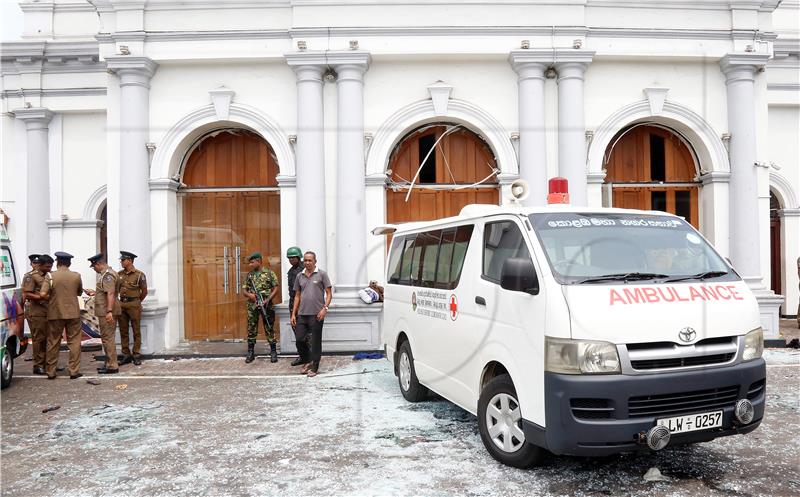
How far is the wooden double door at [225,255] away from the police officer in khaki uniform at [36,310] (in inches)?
111

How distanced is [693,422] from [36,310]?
8.87m

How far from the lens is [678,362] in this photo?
158 inches

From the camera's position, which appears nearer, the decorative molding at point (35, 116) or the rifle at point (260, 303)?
the rifle at point (260, 303)

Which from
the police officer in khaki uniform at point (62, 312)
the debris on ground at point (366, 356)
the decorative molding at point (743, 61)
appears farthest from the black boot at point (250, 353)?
the decorative molding at point (743, 61)

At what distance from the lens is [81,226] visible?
14.0 m

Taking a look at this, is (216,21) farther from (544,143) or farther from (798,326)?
(798,326)

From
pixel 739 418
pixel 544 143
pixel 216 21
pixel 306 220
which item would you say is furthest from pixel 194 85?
pixel 739 418

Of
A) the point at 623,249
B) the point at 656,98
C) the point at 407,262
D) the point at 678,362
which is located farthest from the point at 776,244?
the point at 678,362

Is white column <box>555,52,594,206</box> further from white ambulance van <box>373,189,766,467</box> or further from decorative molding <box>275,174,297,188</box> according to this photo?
white ambulance van <box>373,189,766,467</box>

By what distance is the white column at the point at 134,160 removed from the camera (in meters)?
10.5

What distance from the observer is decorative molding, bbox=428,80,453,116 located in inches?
422

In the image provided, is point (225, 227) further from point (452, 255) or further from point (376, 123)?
point (452, 255)

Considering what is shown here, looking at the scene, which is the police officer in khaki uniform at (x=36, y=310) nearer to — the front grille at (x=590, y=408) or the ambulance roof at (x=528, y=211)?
the ambulance roof at (x=528, y=211)

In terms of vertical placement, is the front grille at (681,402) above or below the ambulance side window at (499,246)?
below
